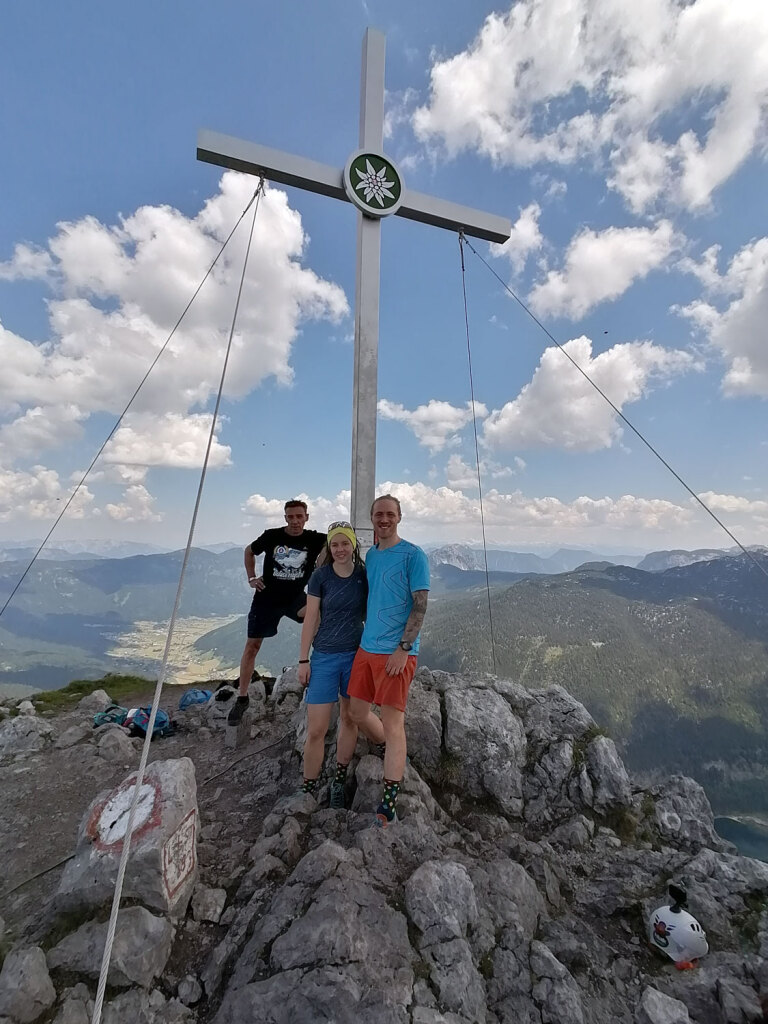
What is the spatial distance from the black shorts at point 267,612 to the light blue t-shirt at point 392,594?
2.52 m

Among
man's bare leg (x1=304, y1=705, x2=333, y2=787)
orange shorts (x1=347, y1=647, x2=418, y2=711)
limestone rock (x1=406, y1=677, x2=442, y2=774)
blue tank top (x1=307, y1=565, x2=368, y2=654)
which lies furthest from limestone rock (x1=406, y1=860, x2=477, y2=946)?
blue tank top (x1=307, y1=565, x2=368, y2=654)

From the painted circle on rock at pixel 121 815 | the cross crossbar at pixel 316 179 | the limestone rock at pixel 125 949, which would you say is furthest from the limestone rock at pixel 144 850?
the cross crossbar at pixel 316 179

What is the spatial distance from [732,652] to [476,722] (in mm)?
229452

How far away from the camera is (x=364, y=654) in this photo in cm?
463

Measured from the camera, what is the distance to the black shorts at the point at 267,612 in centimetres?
687

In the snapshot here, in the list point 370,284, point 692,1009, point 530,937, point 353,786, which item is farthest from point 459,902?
point 370,284

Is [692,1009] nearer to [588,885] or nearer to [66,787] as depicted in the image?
[588,885]

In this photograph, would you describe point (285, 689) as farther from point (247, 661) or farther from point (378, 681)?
point (378, 681)

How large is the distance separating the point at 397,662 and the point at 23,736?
721 centimetres

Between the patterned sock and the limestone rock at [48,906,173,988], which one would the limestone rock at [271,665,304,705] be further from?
the limestone rock at [48,906,173,988]

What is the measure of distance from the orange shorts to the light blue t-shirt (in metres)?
0.09

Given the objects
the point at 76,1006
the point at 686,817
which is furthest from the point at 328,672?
the point at 686,817

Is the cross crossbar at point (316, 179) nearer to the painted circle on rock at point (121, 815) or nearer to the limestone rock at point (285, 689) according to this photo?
the painted circle on rock at point (121, 815)

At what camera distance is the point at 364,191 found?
6809mm
